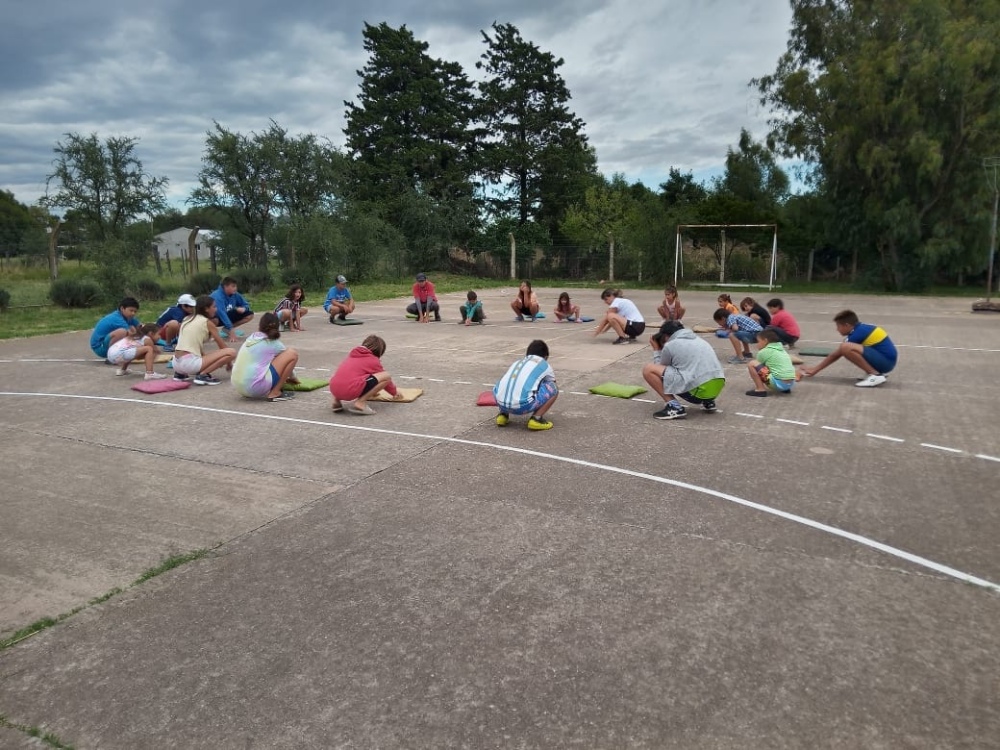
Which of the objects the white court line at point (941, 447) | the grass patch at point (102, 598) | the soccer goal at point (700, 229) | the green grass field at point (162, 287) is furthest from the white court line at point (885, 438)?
the soccer goal at point (700, 229)

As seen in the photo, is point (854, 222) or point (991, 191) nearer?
point (991, 191)

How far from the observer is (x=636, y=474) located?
5707 mm

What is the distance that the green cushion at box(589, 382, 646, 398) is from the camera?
8641mm

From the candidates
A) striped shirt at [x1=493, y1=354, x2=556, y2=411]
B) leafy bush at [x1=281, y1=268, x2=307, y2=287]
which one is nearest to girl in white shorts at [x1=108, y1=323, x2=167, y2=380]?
striped shirt at [x1=493, y1=354, x2=556, y2=411]

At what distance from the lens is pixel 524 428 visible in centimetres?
720

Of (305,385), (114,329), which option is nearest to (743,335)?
(305,385)

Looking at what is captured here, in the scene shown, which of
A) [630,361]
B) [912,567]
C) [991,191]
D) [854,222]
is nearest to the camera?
[912,567]

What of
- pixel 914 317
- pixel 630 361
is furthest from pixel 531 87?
pixel 630 361

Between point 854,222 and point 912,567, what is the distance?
90.0 ft

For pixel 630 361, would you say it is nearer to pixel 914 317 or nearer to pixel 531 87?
pixel 914 317

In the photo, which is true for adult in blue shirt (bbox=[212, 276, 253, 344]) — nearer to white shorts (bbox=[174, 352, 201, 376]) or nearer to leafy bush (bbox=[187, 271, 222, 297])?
white shorts (bbox=[174, 352, 201, 376])

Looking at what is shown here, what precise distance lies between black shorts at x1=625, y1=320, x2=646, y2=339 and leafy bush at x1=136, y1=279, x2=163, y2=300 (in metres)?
14.9

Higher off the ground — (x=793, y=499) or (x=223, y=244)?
(x=223, y=244)

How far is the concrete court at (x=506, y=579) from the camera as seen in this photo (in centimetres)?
281
